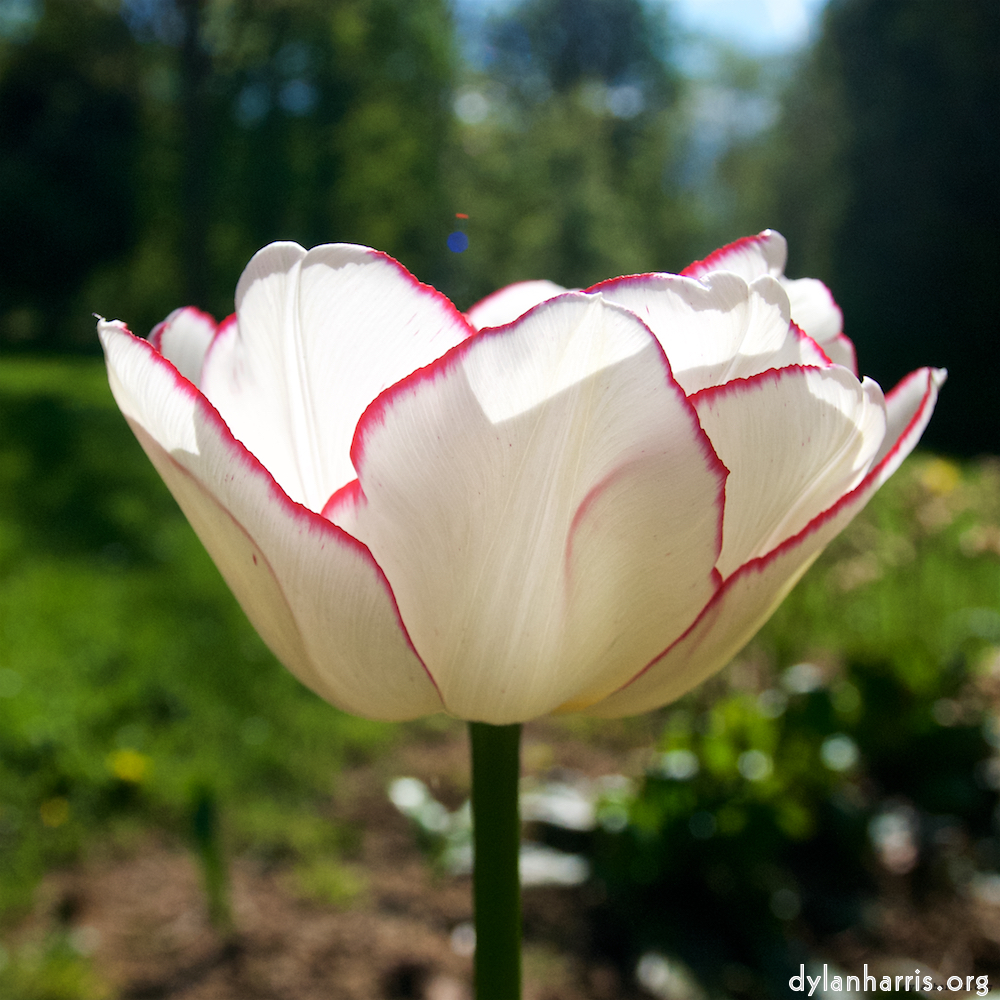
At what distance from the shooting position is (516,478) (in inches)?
14.4

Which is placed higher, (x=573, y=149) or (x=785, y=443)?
(x=573, y=149)

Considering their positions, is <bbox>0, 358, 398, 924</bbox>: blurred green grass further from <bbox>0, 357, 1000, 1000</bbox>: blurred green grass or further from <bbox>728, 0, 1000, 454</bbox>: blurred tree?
<bbox>728, 0, 1000, 454</bbox>: blurred tree

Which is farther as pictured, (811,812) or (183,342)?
(811,812)

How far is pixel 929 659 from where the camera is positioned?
6.89ft

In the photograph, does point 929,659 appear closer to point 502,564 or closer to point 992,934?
point 992,934

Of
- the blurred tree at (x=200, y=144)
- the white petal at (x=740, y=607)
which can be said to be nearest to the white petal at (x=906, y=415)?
the white petal at (x=740, y=607)

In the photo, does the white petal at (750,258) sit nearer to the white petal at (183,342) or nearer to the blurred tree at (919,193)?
the white petal at (183,342)

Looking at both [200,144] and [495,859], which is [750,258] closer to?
[495,859]

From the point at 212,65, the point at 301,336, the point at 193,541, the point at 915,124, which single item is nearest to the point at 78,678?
the point at 193,541

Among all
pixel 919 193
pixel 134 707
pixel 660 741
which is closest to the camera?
pixel 660 741

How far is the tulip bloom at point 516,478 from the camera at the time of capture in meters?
0.35

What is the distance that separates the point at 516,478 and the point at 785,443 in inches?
4.1

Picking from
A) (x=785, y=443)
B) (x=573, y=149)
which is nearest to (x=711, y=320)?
(x=785, y=443)

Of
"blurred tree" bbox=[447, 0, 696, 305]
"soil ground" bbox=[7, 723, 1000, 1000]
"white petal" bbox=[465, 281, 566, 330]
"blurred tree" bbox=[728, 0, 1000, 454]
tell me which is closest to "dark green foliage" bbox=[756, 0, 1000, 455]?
"blurred tree" bbox=[728, 0, 1000, 454]
